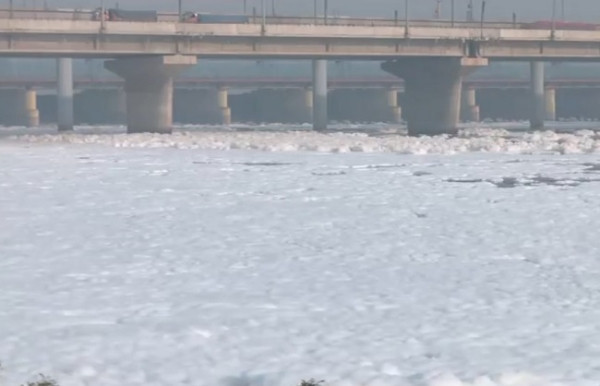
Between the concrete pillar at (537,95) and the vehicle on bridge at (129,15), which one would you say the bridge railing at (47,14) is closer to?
the vehicle on bridge at (129,15)

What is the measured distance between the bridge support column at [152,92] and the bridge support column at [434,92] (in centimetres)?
1627

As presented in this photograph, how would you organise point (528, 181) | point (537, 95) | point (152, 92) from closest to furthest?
point (528, 181) < point (152, 92) < point (537, 95)

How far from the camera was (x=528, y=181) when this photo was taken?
31656 mm

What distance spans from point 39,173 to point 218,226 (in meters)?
13.9

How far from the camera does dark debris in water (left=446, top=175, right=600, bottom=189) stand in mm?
30344

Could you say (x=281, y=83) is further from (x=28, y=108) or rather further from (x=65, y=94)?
(x=65, y=94)

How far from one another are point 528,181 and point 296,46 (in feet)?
155

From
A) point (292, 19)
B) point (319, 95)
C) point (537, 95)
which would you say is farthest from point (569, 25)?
point (292, 19)

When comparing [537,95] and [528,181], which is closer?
[528,181]

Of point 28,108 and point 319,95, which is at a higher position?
point 319,95

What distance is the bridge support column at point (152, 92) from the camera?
240 ft

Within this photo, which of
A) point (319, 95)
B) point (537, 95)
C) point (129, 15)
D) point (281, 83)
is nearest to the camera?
point (129, 15)

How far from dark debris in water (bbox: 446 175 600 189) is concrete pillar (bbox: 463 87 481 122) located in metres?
98.6

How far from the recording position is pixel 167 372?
11648mm
